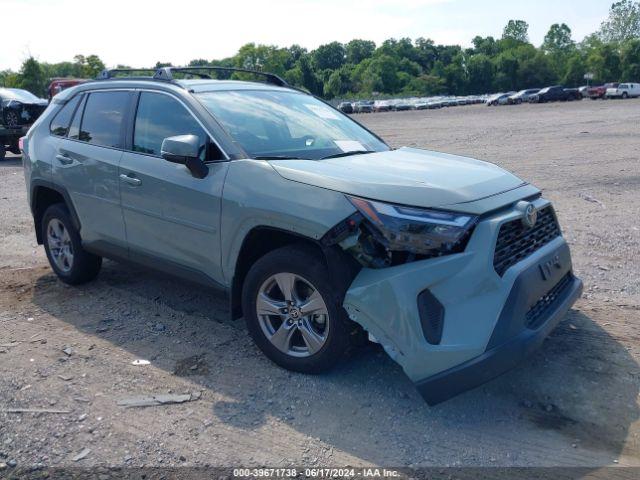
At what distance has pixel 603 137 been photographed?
19094mm

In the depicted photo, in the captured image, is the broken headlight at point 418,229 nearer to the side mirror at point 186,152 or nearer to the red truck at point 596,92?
the side mirror at point 186,152

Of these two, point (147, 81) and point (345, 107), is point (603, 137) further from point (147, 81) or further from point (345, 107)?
point (345, 107)

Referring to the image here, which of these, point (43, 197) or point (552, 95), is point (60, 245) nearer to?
point (43, 197)

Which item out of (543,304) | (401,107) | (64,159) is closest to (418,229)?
(543,304)

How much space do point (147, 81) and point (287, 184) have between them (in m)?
1.94

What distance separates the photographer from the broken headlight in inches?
134

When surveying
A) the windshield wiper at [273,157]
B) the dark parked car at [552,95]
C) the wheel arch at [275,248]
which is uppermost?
the windshield wiper at [273,157]

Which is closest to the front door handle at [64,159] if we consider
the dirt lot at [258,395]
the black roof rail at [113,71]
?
the black roof rail at [113,71]

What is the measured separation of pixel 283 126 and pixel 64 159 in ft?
7.03

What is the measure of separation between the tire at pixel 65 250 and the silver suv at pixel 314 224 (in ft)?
0.32

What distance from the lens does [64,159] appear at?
18.2 ft

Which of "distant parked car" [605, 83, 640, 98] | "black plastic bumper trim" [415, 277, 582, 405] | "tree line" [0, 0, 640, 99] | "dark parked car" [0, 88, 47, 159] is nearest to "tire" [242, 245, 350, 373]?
"black plastic bumper trim" [415, 277, 582, 405]

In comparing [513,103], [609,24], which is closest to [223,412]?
[513,103]

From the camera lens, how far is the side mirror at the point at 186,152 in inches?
161
